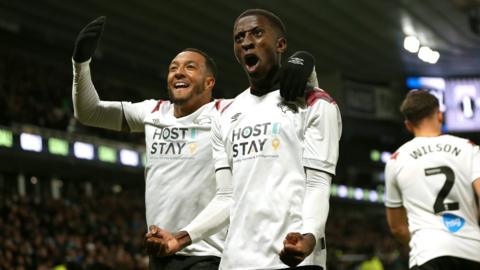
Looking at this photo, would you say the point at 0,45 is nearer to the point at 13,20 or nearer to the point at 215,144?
the point at 13,20

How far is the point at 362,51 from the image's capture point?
92.0ft

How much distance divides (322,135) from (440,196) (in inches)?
59.9

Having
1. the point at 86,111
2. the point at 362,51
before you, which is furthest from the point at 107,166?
the point at 86,111

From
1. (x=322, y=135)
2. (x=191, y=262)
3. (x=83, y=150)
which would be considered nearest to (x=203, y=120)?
(x=191, y=262)

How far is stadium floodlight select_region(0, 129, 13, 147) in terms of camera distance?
2003cm

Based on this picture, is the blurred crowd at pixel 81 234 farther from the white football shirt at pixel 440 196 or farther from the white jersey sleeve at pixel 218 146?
the white jersey sleeve at pixel 218 146

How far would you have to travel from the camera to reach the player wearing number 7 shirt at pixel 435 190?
450 cm

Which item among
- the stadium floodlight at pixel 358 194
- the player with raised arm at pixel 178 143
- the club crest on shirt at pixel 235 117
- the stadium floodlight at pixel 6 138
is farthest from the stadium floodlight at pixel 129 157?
the club crest on shirt at pixel 235 117

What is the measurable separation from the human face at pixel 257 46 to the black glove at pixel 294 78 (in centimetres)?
16

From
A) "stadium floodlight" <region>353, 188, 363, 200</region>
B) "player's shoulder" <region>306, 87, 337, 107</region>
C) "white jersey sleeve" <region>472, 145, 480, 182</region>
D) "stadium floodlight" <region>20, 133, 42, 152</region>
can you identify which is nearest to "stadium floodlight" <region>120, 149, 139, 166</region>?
"stadium floodlight" <region>20, 133, 42, 152</region>

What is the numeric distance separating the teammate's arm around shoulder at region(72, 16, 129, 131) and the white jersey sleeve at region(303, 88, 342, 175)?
1643mm

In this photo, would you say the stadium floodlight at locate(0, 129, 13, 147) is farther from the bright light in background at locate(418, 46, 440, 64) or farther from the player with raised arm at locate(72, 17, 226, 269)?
the player with raised arm at locate(72, 17, 226, 269)

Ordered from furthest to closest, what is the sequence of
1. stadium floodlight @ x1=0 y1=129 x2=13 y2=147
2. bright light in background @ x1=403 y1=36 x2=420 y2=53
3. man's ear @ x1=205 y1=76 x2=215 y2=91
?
bright light in background @ x1=403 y1=36 x2=420 y2=53 < stadium floodlight @ x1=0 y1=129 x2=13 y2=147 < man's ear @ x1=205 y1=76 x2=215 y2=91

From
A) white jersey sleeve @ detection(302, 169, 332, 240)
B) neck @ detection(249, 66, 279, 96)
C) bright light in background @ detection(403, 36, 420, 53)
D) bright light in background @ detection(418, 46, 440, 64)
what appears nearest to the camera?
white jersey sleeve @ detection(302, 169, 332, 240)
